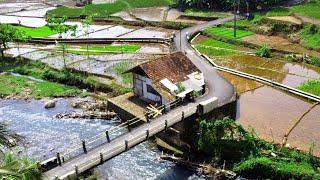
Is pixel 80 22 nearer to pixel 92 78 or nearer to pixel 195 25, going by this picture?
pixel 195 25

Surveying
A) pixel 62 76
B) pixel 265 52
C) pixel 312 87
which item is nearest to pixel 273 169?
pixel 312 87

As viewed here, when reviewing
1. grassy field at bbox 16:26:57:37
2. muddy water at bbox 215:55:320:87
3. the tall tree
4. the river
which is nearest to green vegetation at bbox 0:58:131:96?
the tall tree

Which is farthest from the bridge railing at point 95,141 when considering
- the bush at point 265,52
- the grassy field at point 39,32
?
the grassy field at point 39,32

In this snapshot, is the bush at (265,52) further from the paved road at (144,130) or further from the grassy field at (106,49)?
the grassy field at (106,49)

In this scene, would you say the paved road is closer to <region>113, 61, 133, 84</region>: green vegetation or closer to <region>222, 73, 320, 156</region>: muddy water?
<region>222, 73, 320, 156</region>: muddy water

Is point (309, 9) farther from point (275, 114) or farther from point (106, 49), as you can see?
point (275, 114)
